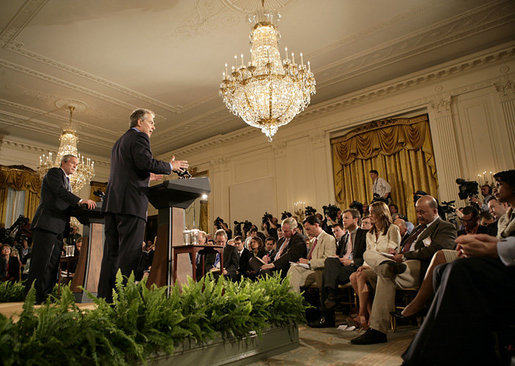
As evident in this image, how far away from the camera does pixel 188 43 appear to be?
6.38 meters

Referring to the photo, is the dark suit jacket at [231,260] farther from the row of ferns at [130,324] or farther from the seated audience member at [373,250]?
the row of ferns at [130,324]

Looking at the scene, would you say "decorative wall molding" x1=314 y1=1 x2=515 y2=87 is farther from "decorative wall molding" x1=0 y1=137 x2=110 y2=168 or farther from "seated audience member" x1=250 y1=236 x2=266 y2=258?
"decorative wall molding" x1=0 y1=137 x2=110 y2=168

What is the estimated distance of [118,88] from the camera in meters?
7.81

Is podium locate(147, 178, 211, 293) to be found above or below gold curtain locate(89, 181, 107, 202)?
below

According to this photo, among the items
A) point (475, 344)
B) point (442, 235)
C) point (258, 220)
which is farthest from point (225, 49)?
point (475, 344)

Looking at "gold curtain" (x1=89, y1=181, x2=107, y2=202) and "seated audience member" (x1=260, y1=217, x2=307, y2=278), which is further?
"gold curtain" (x1=89, y1=181, x2=107, y2=202)

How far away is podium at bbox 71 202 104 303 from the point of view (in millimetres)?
3363

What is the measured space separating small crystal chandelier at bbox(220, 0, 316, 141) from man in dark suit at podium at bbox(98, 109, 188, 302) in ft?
7.99

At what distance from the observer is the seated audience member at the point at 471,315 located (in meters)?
1.31

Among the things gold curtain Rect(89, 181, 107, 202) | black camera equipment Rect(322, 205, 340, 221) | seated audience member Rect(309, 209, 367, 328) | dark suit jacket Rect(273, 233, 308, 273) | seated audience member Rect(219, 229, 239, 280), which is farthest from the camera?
gold curtain Rect(89, 181, 107, 202)

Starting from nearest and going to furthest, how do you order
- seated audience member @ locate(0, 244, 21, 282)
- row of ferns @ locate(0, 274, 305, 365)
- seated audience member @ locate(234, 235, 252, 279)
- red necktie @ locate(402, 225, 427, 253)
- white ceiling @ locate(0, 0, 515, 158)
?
row of ferns @ locate(0, 274, 305, 365)
red necktie @ locate(402, 225, 427, 253)
seated audience member @ locate(234, 235, 252, 279)
white ceiling @ locate(0, 0, 515, 158)
seated audience member @ locate(0, 244, 21, 282)

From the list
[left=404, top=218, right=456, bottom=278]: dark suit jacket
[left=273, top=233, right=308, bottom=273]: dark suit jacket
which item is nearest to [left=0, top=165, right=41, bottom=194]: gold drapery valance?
[left=273, top=233, right=308, bottom=273]: dark suit jacket

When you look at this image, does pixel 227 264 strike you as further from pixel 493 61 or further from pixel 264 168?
pixel 493 61

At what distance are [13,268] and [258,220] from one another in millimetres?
5443
